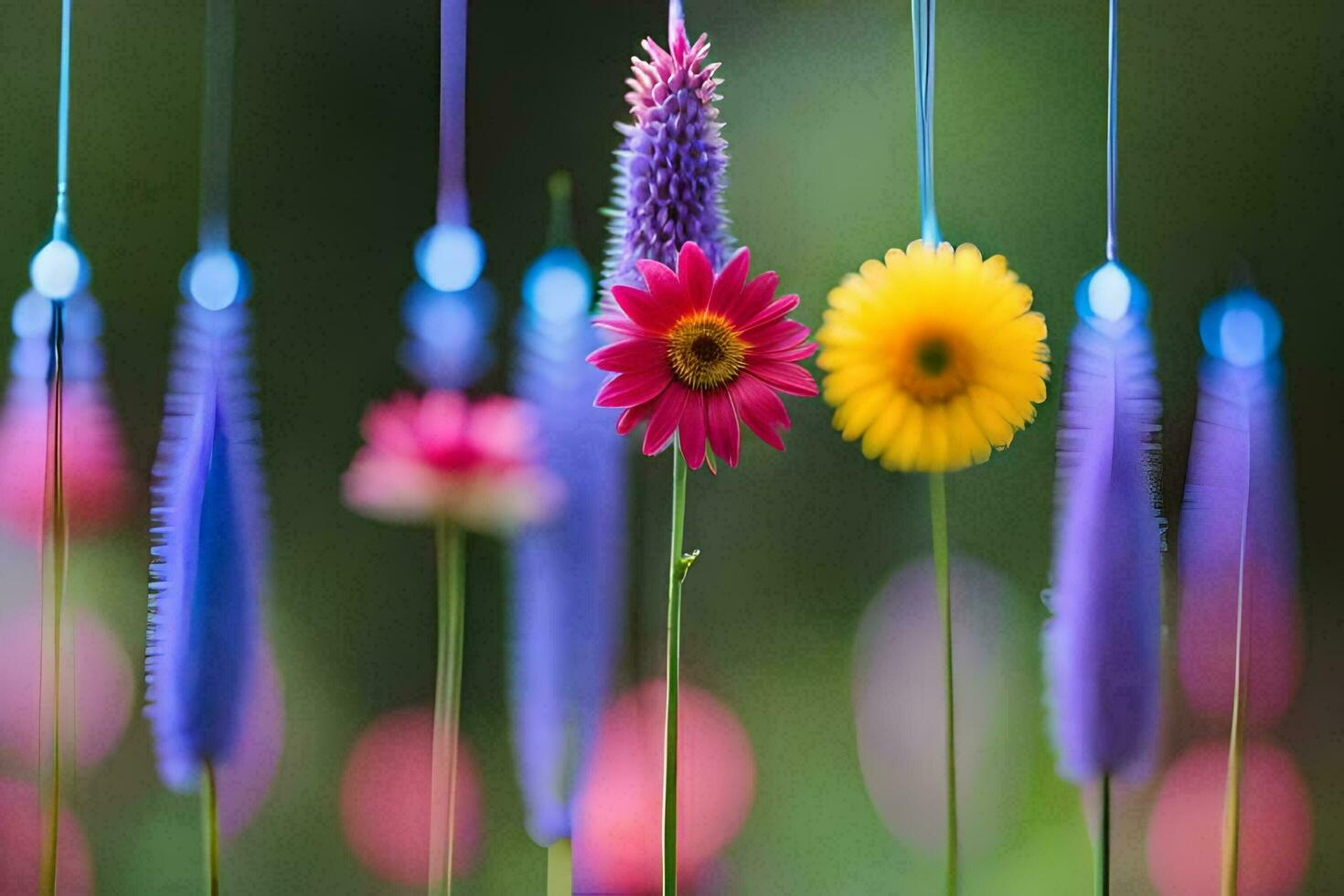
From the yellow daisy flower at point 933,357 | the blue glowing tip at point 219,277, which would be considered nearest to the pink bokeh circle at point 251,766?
the blue glowing tip at point 219,277

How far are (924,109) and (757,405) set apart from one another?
31 centimetres

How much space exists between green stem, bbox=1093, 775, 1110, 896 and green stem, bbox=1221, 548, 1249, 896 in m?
0.10

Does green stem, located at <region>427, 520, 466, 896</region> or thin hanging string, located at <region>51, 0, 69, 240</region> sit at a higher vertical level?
thin hanging string, located at <region>51, 0, 69, 240</region>

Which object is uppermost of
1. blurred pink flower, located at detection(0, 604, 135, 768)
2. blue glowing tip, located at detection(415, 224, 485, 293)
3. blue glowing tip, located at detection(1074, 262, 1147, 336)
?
blue glowing tip, located at detection(415, 224, 485, 293)

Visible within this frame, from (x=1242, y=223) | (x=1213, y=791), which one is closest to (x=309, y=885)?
(x=1213, y=791)

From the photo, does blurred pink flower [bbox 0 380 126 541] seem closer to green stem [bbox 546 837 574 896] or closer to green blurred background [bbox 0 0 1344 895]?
green blurred background [bbox 0 0 1344 895]

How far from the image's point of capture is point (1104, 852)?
92 cm

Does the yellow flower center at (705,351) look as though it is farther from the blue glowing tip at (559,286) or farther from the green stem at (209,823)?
the green stem at (209,823)

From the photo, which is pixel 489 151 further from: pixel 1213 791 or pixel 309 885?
pixel 1213 791

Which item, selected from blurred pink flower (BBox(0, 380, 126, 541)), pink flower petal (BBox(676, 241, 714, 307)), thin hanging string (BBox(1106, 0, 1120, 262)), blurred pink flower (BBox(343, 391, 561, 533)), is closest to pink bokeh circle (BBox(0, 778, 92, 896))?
blurred pink flower (BBox(0, 380, 126, 541))

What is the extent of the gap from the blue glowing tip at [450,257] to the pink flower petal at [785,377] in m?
0.27

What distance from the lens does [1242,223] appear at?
0.93m

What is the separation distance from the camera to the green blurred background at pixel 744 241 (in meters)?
0.93

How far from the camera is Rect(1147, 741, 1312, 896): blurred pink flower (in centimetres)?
92
